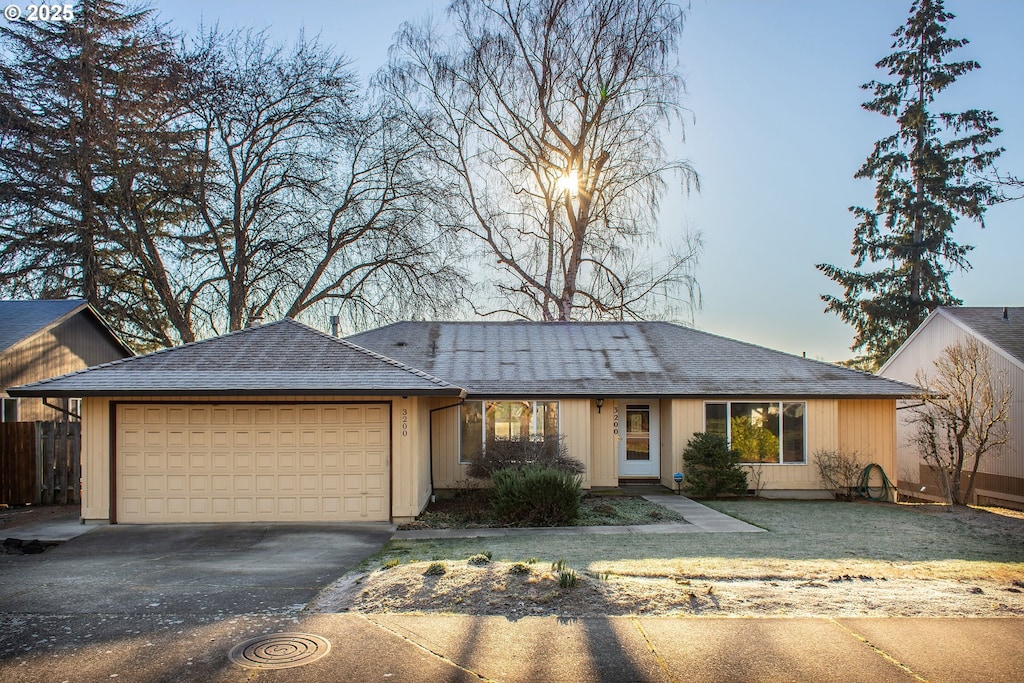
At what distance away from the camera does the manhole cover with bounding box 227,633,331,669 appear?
5.36 metres

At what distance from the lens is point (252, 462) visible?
12398mm

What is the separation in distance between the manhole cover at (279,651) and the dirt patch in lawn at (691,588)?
0.81 metres

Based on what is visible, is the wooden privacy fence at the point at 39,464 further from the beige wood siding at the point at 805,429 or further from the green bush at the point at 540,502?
the beige wood siding at the point at 805,429

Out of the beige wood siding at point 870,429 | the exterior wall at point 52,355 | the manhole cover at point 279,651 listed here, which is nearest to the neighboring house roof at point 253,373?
the manhole cover at point 279,651

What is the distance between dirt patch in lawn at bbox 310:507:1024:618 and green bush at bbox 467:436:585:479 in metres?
5.28

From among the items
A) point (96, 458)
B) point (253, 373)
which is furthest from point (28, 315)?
point (253, 373)

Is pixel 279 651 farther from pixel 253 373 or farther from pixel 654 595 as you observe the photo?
pixel 253 373

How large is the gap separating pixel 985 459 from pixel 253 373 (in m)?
19.4

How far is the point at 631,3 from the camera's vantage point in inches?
950

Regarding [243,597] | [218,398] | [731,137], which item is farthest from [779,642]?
[731,137]

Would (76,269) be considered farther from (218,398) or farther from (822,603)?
(822,603)

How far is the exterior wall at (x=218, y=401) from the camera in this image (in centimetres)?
1220

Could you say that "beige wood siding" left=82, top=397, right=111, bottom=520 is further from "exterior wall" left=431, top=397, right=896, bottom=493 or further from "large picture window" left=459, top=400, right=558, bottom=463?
"large picture window" left=459, top=400, right=558, bottom=463

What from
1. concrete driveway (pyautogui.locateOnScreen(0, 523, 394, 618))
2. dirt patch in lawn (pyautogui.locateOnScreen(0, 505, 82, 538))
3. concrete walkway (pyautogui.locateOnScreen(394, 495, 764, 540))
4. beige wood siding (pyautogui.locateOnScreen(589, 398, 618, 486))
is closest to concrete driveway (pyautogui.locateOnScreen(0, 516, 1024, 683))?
concrete driveway (pyautogui.locateOnScreen(0, 523, 394, 618))
